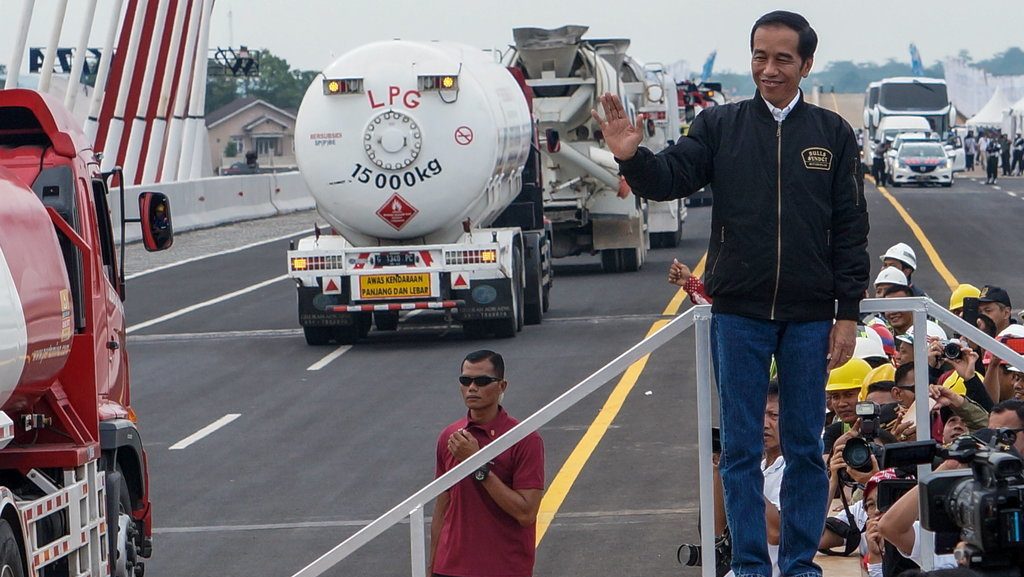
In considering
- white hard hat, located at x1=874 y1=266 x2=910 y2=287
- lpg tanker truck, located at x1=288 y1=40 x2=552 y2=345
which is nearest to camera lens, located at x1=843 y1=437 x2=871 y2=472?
white hard hat, located at x1=874 y1=266 x2=910 y2=287

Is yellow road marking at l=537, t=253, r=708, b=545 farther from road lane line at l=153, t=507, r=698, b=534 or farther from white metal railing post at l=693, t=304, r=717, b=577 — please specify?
white metal railing post at l=693, t=304, r=717, b=577

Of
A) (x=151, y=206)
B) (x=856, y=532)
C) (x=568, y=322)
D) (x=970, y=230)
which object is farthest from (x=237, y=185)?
(x=856, y=532)

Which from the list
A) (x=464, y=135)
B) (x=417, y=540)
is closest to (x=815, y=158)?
(x=417, y=540)

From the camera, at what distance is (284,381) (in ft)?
63.3

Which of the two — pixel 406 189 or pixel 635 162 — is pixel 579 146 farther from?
pixel 635 162

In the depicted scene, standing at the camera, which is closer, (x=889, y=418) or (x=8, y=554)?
(x=8, y=554)

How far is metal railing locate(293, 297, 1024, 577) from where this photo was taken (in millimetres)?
6770

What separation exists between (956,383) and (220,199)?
3825 centimetres

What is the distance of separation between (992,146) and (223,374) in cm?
5202

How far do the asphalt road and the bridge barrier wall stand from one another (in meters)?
9.66

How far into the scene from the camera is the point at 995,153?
66125mm

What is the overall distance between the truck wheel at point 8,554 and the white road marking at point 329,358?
11.8m

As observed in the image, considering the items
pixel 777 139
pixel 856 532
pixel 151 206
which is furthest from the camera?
pixel 151 206

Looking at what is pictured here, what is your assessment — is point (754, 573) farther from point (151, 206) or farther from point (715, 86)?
point (715, 86)
